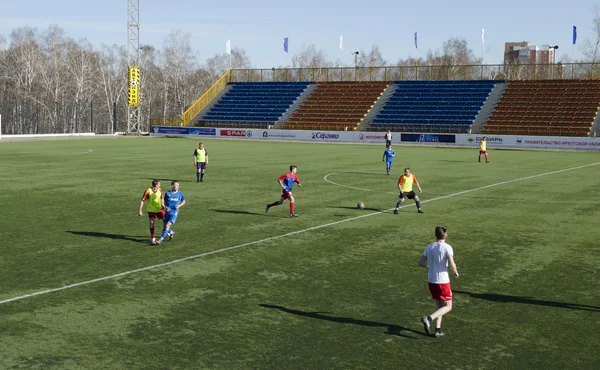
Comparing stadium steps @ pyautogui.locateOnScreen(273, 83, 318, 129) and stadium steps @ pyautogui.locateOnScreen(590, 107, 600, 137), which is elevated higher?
stadium steps @ pyautogui.locateOnScreen(273, 83, 318, 129)

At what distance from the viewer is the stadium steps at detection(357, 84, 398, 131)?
72.7 metres

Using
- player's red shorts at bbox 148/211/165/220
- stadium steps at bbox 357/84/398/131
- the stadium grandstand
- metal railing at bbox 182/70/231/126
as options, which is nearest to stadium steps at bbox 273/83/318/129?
the stadium grandstand

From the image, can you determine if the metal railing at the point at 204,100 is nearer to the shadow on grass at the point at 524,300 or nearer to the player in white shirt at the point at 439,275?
the shadow on grass at the point at 524,300

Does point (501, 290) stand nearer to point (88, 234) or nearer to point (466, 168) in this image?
point (88, 234)

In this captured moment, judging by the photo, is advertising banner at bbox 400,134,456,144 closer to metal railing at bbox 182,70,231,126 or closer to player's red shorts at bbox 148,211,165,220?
metal railing at bbox 182,70,231,126

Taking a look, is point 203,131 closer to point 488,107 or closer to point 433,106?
point 433,106

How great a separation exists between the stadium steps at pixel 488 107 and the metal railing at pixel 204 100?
33.6 metres

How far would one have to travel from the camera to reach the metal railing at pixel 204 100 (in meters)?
80.8

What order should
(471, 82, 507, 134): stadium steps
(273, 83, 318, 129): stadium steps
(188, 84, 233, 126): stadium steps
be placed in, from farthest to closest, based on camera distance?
1. (188, 84, 233, 126): stadium steps
2. (273, 83, 318, 129): stadium steps
3. (471, 82, 507, 134): stadium steps

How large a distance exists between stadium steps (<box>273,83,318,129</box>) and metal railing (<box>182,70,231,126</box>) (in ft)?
37.2

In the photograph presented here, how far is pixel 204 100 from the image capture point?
3351 inches

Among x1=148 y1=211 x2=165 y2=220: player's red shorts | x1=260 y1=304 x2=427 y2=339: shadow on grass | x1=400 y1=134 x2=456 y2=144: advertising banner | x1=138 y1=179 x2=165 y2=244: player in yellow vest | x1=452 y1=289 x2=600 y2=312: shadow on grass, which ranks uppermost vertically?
x1=400 y1=134 x2=456 y2=144: advertising banner

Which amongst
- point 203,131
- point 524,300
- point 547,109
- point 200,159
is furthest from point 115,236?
point 203,131

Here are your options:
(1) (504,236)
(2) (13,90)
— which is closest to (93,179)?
(1) (504,236)
